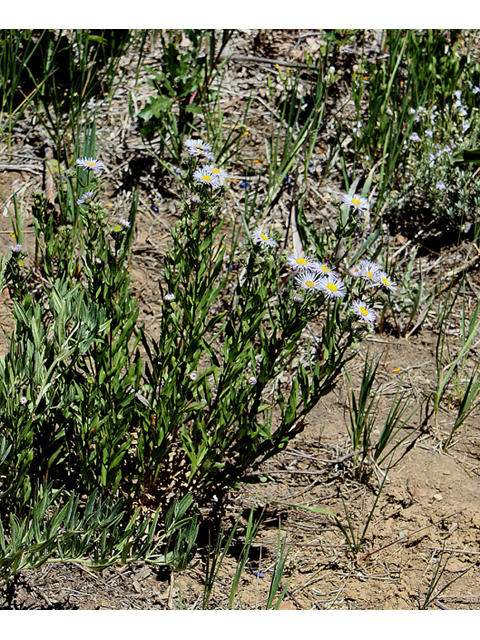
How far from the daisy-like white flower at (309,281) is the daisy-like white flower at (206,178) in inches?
15.4

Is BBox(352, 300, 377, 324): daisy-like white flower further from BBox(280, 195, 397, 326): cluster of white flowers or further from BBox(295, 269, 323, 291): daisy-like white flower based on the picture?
BBox(295, 269, 323, 291): daisy-like white flower

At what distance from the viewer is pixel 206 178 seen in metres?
1.97

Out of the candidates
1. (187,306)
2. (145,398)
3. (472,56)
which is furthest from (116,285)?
(472,56)

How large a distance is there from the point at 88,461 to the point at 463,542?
128 centimetres

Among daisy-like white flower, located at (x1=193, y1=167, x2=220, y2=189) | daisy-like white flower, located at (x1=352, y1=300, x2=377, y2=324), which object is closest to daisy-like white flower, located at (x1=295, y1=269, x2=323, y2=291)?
daisy-like white flower, located at (x1=352, y1=300, x2=377, y2=324)

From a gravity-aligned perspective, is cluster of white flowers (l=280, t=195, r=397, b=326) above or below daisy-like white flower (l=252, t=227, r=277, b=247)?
below

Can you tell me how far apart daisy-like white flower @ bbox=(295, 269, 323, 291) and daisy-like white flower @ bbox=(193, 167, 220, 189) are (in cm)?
39

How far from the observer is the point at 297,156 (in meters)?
3.72

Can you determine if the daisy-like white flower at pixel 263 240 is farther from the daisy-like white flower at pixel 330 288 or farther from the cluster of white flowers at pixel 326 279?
the daisy-like white flower at pixel 330 288

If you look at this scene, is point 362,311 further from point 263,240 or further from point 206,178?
point 206,178

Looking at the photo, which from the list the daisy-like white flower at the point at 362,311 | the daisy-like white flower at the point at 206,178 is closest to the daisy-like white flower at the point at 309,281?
the daisy-like white flower at the point at 362,311

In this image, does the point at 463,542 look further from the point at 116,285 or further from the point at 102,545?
the point at 116,285

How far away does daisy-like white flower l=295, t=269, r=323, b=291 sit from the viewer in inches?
70.8

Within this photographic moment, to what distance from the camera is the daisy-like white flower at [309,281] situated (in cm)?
180
